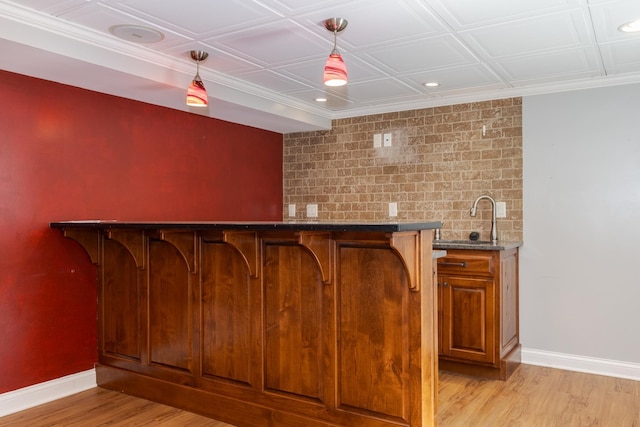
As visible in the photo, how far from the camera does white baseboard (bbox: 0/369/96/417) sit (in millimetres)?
2975

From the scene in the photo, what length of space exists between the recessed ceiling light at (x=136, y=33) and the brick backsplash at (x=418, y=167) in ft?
7.98

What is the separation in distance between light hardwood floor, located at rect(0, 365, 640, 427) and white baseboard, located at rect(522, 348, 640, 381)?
0.10 metres

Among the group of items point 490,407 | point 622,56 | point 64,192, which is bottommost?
point 490,407

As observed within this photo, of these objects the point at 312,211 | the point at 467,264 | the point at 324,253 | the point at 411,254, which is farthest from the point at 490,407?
the point at 312,211

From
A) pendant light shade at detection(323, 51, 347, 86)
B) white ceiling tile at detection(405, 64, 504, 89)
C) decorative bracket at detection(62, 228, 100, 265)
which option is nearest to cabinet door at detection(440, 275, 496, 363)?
white ceiling tile at detection(405, 64, 504, 89)

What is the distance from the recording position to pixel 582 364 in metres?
3.81

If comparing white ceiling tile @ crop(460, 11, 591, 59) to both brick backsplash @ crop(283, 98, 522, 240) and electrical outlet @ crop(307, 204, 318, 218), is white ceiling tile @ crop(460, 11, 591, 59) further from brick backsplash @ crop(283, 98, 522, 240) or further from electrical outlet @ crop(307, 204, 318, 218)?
electrical outlet @ crop(307, 204, 318, 218)

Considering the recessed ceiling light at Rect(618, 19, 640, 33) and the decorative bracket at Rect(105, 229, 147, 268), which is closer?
the recessed ceiling light at Rect(618, 19, 640, 33)

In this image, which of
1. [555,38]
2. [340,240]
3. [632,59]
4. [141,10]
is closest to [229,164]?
[141,10]

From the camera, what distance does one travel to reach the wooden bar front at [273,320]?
2.30m

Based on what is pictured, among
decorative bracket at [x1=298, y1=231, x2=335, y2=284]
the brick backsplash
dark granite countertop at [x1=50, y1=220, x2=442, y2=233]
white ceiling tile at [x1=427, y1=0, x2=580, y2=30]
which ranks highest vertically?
white ceiling tile at [x1=427, y1=0, x2=580, y2=30]

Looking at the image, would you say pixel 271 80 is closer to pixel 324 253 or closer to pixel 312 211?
pixel 312 211

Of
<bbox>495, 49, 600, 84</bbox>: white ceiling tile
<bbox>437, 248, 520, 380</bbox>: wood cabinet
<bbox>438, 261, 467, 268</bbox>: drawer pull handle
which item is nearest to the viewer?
<bbox>495, 49, 600, 84</bbox>: white ceiling tile

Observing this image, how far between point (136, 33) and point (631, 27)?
2.85m
